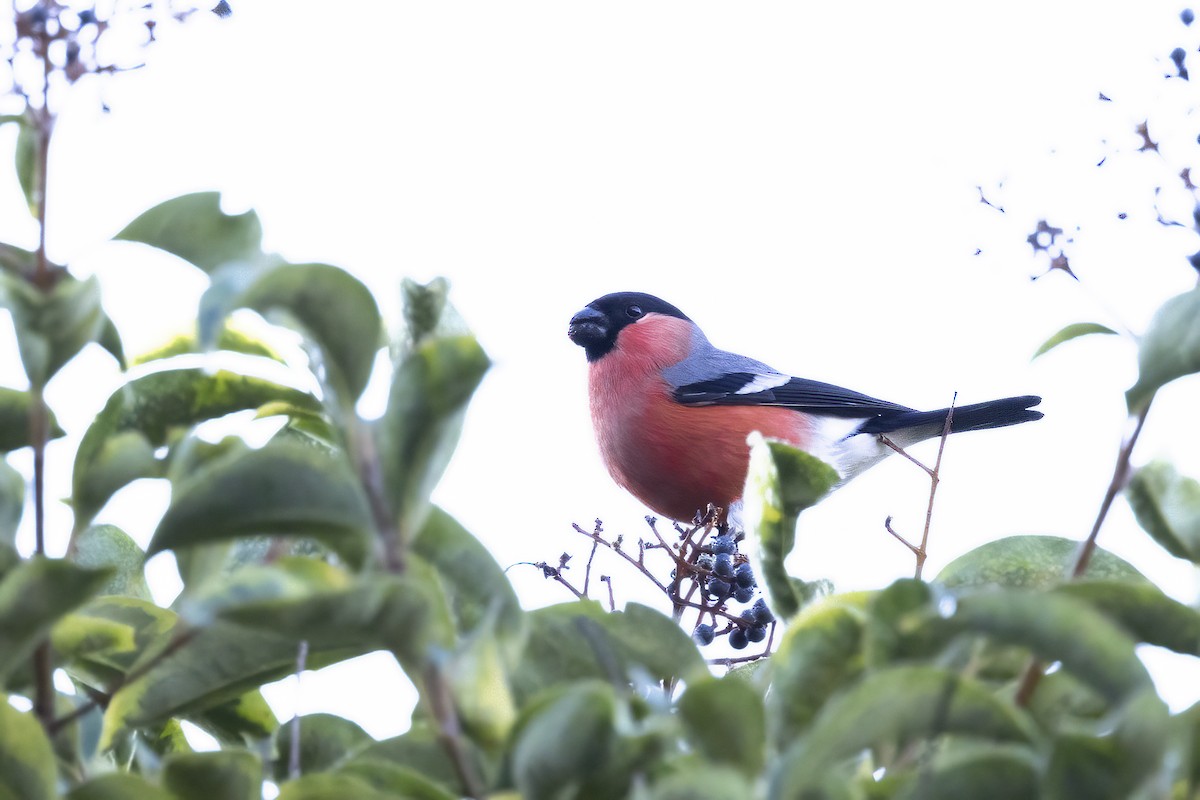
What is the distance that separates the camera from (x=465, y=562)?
927 millimetres

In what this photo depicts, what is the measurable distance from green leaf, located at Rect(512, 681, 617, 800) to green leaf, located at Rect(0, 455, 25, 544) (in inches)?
16.8

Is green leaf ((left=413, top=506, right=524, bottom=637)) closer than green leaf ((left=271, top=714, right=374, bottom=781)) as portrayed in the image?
Yes

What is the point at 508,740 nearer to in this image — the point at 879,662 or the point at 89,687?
the point at 879,662

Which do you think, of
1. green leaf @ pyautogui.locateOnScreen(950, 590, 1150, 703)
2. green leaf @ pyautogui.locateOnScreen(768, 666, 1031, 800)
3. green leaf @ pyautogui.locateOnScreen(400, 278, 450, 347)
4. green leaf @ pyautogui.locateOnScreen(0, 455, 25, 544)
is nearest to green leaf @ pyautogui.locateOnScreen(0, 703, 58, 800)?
green leaf @ pyautogui.locateOnScreen(0, 455, 25, 544)

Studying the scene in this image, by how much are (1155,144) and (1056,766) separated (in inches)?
40.0

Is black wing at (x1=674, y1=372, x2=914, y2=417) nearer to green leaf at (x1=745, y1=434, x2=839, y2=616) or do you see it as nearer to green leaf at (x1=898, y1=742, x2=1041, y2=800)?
green leaf at (x1=745, y1=434, x2=839, y2=616)

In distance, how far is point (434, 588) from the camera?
33.5 inches

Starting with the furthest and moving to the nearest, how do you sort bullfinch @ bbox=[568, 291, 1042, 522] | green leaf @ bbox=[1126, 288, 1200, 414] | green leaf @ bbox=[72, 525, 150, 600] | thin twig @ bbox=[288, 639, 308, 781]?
bullfinch @ bbox=[568, 291, 1042, 522], green leaf @ bbox=[72, 525, 150, 600], thin twig @ bbox=[288, 639, 308, 781], green leaf @ bbox=[1126, 288, 1200, 414]

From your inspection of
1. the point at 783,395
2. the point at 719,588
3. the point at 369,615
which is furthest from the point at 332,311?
the point at 783,395

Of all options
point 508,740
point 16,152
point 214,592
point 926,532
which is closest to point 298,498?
point 214,592

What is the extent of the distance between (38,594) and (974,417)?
5622 mm

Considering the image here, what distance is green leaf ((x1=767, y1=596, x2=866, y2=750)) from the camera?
953 millimetres

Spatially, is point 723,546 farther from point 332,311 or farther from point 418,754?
point 332,311

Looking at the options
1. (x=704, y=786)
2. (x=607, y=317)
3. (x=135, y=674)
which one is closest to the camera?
(x=704, y=786)
